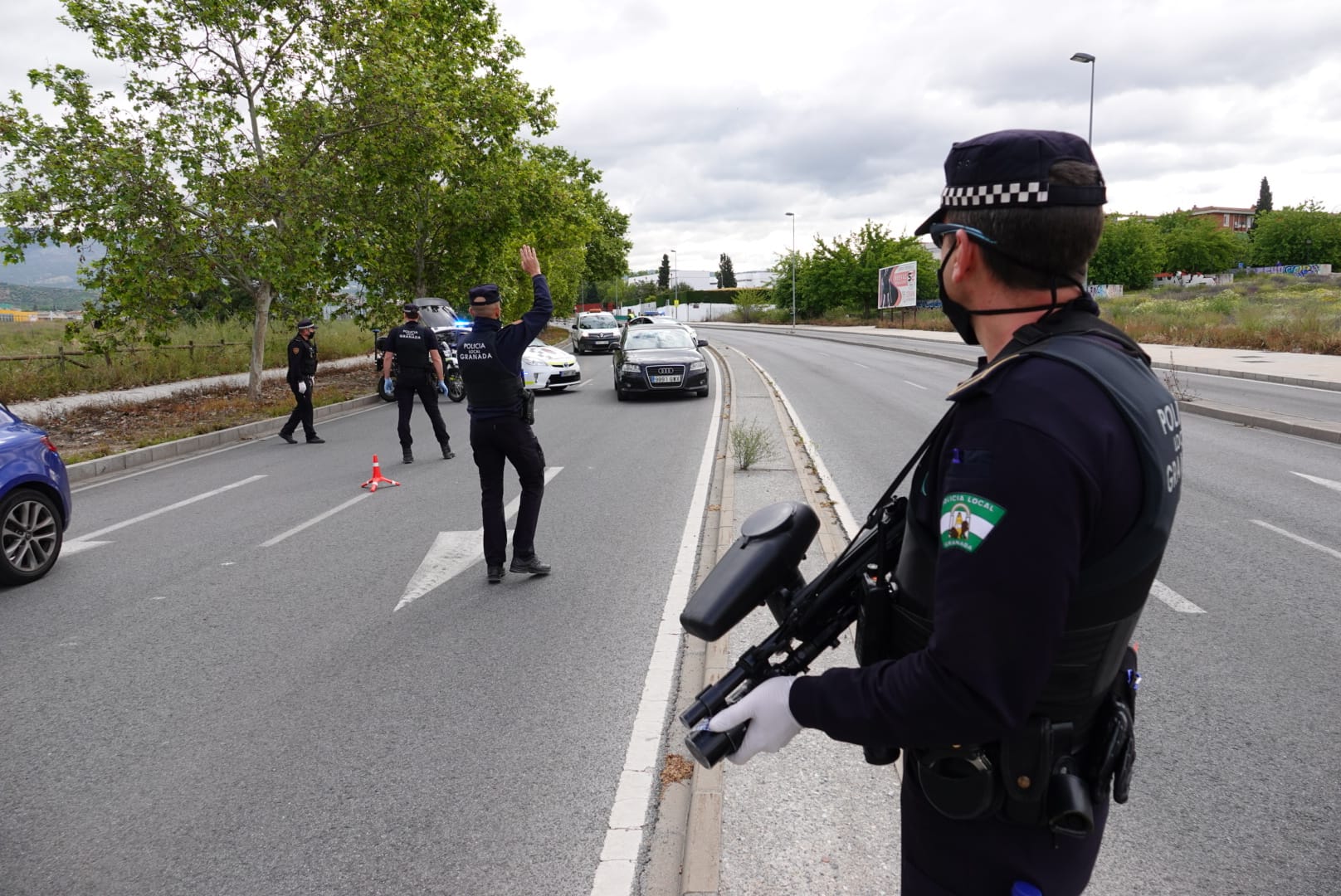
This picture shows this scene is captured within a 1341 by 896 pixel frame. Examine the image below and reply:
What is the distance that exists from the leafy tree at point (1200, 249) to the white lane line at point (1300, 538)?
9365 cm

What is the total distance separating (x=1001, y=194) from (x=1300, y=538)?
7.13 meters

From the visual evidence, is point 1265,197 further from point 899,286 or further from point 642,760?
point 642,760

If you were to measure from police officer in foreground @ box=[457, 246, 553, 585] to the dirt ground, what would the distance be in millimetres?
8520

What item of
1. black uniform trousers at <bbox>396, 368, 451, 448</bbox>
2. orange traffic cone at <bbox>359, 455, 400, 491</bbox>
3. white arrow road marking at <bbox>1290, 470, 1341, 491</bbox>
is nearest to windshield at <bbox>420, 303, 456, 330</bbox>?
black uniform trousers at <bbox>396, 368, 451, 448</bbox>

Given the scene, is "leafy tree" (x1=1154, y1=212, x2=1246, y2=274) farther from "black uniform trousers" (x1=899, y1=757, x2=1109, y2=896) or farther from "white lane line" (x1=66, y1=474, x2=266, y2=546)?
"black uniform trousers" (x1=899, y1=757, x2=1109, y2=896)

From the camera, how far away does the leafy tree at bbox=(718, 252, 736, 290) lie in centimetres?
16000

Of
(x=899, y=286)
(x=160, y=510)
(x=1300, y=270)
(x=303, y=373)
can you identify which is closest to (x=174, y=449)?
(x=303, y=373)

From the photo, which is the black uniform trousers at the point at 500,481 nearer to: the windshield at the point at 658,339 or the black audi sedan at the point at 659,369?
the black audi sedan at the point at 659,369

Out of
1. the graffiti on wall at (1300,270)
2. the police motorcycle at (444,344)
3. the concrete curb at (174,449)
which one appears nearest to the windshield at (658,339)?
the police motorcycle at (444,344)

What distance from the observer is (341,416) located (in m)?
18.1

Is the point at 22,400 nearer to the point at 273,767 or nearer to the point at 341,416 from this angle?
the point at 341,416

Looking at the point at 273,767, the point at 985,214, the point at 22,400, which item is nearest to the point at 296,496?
the point at 273,767

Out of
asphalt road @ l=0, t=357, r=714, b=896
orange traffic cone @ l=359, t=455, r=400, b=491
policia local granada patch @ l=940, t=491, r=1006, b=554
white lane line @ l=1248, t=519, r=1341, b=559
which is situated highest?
policia local granada patch @ l=940, t=491, r=1006, b=554

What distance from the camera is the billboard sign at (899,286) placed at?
5535 cm
